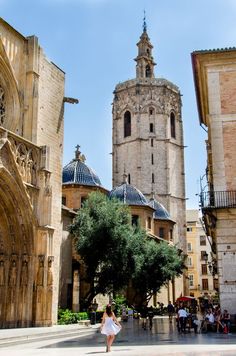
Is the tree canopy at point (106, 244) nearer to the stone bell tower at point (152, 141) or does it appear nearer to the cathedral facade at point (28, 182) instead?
the cathedral facade at point (28, 182)

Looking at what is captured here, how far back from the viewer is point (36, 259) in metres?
19.9

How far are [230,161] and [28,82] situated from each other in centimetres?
1001

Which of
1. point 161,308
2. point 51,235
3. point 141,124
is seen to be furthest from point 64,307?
point 141,124

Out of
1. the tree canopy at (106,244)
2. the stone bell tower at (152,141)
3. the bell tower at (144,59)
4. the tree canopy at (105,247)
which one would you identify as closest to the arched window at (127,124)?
the stone bell tower at (152,141)

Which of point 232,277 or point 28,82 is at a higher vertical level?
point 28,82

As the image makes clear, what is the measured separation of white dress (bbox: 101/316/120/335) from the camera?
12.3m

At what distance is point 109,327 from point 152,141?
56.8 metres

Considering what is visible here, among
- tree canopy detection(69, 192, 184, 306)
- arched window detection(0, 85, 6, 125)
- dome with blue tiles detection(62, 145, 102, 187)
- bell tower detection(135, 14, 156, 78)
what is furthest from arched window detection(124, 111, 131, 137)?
arched window detection(0, 85, 6, 125)

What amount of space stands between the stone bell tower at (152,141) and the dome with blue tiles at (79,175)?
87.2 ft

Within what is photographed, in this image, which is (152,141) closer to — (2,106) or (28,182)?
(2,106)

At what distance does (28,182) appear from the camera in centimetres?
2023

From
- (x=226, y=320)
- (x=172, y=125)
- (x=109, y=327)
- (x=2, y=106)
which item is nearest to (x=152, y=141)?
(x=172, y=125)

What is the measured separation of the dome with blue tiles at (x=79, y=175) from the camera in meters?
38.3

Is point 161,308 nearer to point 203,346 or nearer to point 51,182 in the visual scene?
point 51,182
